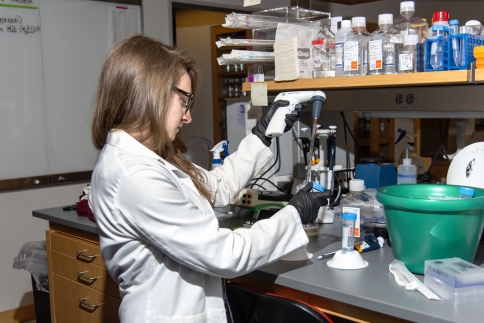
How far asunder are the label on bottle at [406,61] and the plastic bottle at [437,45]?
0.24ft

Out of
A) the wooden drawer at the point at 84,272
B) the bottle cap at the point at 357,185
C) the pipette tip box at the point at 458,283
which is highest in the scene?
the bottle cap at the point at 357,185

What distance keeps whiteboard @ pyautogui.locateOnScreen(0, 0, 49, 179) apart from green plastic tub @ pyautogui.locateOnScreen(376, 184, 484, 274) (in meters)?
2.41

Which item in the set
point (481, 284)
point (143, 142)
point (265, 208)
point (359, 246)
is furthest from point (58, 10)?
point (481, 284)

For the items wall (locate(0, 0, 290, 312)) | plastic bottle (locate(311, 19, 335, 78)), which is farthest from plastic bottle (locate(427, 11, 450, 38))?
wall (locate(0, 0, 290, 312))

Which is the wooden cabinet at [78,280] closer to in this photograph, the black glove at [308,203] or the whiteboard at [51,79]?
the black glove at [308,203]

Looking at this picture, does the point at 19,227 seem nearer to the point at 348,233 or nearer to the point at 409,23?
the point at 348,233

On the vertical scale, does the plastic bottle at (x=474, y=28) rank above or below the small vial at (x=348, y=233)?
above

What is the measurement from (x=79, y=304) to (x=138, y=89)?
4.08 feet

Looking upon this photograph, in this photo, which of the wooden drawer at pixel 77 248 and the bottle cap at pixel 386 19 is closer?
the bottle cap at pixel 386 19

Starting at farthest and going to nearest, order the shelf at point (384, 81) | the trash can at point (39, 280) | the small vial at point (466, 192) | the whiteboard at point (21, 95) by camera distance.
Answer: the whiteboard at point (21, 95)
the trash can at point (39, 280)
the shelf at point (384, 81)
the small vial at point (466, 192)

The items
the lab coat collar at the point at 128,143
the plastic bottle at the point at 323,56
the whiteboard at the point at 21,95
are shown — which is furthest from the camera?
the whiteboard at the point at 21,95

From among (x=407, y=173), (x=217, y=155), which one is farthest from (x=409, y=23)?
(x=217, y=155)

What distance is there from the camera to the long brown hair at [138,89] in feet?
4.16

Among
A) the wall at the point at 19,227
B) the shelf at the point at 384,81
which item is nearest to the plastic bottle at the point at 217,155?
the shelf at the point at 384,81
